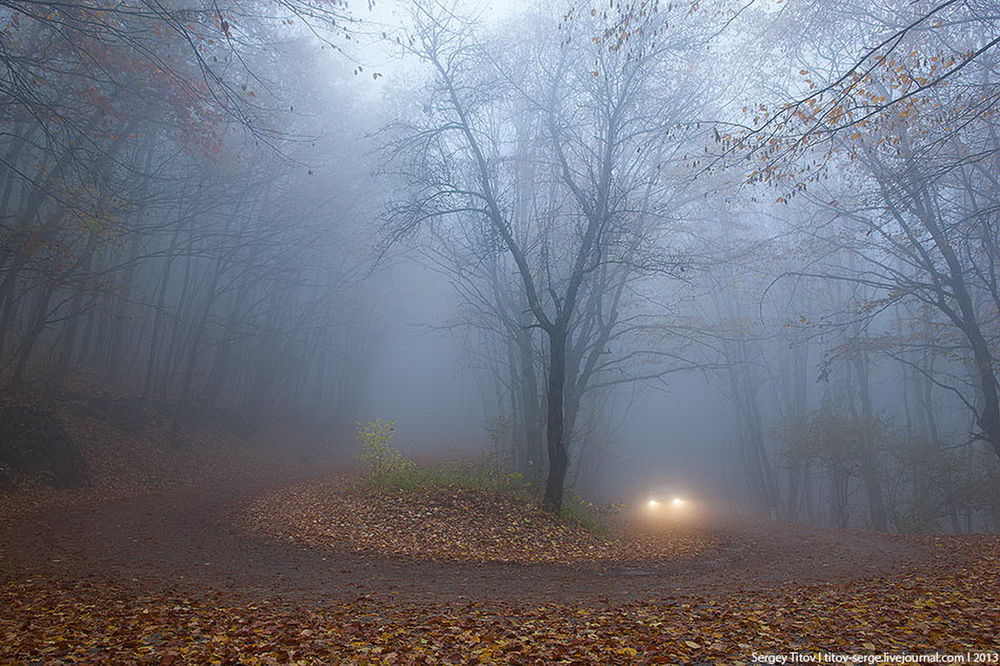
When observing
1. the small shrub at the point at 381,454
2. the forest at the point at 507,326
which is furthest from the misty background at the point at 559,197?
the small shrub at the point at 381,454

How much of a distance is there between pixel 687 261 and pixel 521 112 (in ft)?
19.6


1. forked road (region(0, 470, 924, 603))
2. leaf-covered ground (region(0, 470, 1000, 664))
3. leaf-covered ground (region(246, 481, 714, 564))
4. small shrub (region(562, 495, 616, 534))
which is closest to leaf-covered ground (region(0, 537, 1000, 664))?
leaf-covered ground (region(0, 470, 1000, 664))

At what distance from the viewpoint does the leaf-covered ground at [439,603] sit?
4.18 m

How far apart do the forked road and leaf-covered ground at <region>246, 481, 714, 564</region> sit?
53 centimetres

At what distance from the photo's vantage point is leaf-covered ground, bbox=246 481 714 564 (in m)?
9.38

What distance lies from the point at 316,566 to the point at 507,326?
Result: 846 cm

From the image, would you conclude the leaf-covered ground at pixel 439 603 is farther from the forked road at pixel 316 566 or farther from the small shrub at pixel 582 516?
the small shrub at pixel 582 516

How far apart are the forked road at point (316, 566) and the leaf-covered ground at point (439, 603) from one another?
4 centimetres

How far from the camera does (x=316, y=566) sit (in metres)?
7.89

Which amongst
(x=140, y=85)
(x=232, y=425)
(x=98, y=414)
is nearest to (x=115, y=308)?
(x=232, y=425)

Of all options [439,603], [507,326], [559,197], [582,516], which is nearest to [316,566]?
[439,603]

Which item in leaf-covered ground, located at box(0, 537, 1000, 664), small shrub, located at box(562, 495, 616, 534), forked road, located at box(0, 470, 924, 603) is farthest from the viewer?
small shrub, located at box(562, 495, 616, 534)

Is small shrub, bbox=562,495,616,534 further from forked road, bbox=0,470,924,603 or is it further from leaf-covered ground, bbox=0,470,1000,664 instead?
leaf-covered ground, bbox=0,470,1000,664

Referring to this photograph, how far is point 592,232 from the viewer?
11.6 meters
